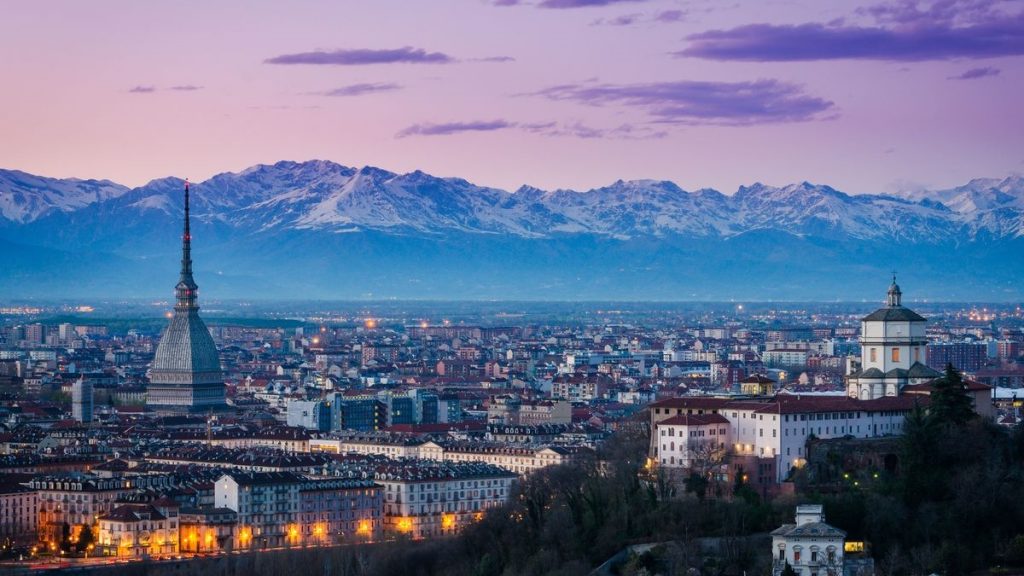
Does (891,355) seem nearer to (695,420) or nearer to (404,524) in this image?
(695,420)

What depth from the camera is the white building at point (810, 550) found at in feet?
186

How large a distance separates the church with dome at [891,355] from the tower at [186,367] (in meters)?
64.7

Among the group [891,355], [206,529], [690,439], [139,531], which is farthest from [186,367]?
[690,439]

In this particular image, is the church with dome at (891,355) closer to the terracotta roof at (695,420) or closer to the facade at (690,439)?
the terracotta roof at (695,420)

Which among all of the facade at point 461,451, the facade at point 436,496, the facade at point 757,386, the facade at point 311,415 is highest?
the facade at point 757,386

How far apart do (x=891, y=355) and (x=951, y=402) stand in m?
10.9

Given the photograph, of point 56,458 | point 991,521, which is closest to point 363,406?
point 56,458

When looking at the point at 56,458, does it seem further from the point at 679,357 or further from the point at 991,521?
the point at 679,357

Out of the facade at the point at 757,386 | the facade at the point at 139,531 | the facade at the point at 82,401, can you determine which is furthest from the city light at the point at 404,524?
the facade at the point at 82,401

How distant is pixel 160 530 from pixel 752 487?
21.3 meters

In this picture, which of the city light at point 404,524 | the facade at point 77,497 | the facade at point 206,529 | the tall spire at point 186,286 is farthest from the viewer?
the tall spire at point 186,286

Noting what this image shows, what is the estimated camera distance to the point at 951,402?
221 feet

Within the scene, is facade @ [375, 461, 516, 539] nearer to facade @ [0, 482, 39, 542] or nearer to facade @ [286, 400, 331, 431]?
facade @ [0, 482, 39, 542]

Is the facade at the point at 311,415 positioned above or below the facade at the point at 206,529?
above
